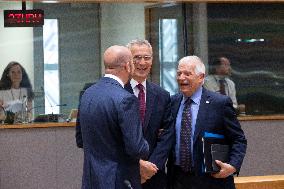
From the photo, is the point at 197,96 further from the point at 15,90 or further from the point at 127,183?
the point at 15,90

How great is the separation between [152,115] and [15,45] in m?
4.22

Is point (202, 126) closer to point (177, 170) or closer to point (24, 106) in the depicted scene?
point (177, 170)

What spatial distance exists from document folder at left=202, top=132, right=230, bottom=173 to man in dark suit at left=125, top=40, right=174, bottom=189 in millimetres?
249

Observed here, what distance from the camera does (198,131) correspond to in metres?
5.59

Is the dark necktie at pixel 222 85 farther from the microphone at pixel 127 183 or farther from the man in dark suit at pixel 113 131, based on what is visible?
the microphone at pixel 127 183

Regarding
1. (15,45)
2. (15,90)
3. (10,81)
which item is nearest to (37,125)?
(15,90)

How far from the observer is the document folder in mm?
5531

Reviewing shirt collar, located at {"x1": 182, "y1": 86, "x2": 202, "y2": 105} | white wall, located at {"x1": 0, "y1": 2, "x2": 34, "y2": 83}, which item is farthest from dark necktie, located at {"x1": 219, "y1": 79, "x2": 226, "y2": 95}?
shirt collar, located at {"x1": 182, "y1": 86, "x2": 202, "y2": 105}

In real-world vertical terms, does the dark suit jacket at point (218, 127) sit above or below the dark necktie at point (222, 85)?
below

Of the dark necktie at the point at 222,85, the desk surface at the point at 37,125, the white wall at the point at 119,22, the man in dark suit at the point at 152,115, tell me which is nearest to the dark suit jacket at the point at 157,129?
the man in dark suit at the point at 152,115

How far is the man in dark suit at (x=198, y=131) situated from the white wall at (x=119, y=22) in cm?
413

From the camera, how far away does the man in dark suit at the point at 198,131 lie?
557cm

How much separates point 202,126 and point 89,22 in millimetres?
4481

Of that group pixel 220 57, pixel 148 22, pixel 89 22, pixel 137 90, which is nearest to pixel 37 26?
pixel 89 22
